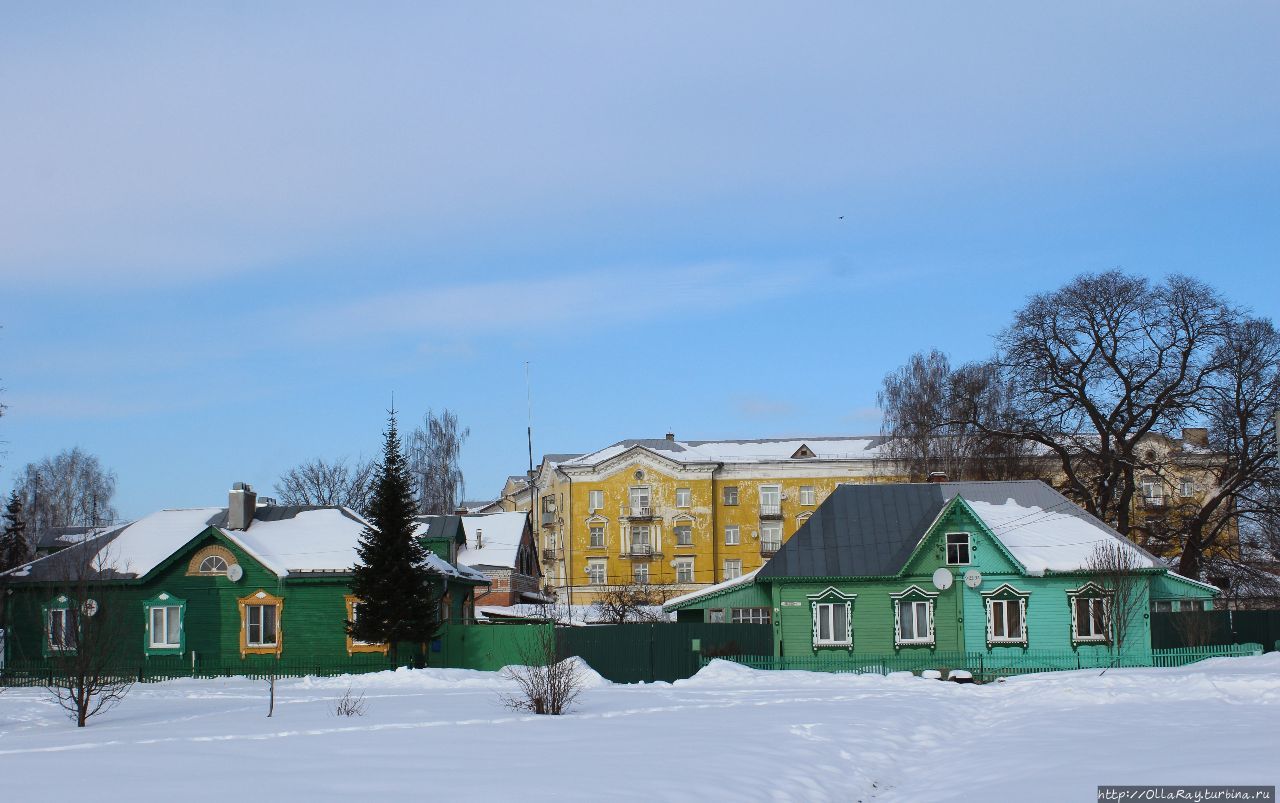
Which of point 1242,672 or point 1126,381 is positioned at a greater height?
point 1126,381

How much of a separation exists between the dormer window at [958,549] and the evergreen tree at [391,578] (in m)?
16.0

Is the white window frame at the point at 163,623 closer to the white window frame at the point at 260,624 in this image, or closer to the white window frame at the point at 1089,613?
the white window frame at the point at 260,624

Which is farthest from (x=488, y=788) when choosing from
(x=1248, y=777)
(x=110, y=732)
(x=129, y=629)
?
(x=129, y=629)

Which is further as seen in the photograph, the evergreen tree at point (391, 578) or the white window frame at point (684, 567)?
the white window frame at point (684, 567)

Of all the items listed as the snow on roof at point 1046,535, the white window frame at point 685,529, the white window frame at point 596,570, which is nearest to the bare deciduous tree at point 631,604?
the white window frame at point 596,570

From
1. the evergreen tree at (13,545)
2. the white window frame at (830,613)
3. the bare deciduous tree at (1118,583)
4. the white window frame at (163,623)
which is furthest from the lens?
the evergreen tree at (13,545)

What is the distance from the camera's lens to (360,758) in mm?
17375

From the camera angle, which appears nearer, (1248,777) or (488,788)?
(1248,777)

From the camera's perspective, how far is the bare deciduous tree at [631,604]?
2179 inches

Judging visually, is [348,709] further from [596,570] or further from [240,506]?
[596,570]

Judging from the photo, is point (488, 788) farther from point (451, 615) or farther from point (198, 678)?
point (451, 615)

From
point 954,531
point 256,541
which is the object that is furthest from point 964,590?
point 256,541

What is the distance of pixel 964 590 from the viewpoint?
41.4 meters

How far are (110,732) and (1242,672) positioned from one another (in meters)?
25.7
